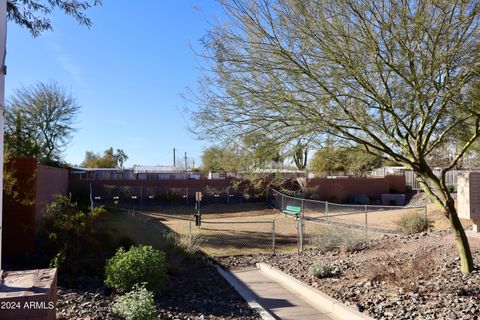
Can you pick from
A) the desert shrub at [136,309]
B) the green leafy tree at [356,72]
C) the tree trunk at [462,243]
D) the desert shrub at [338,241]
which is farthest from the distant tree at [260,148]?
the desert shrub at [338,241]

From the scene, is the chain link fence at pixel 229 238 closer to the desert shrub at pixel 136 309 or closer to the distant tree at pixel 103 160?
the desert shrub at pixel 136 309

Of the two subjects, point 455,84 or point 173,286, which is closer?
point 455,84

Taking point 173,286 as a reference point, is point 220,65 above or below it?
above

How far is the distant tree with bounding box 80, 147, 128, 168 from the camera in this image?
76500mm

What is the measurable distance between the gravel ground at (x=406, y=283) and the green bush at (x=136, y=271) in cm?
291

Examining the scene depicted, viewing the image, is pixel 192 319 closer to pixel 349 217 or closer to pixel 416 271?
pixel 416 271

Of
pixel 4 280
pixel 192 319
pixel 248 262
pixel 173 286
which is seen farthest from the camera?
pixel 248 262

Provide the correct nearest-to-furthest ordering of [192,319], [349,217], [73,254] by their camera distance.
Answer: [192,319]
[73,254]
[349,217]

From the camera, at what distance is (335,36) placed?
6965 millimetres

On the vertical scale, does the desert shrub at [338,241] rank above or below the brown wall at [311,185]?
below

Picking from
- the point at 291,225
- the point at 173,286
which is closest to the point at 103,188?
the point at 291,225

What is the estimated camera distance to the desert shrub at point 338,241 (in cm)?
1265

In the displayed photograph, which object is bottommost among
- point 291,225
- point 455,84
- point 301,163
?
point 291,225

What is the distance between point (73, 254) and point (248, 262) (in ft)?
16.1
